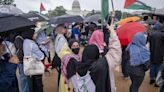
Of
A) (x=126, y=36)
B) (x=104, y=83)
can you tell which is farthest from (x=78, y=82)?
(x=126, y=36)

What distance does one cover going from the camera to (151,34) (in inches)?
370

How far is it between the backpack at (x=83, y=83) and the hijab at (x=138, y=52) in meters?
1.93

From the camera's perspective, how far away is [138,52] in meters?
7.15

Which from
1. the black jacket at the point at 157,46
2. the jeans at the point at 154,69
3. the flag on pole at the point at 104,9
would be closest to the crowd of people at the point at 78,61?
the flag on pole at the point at 104,9

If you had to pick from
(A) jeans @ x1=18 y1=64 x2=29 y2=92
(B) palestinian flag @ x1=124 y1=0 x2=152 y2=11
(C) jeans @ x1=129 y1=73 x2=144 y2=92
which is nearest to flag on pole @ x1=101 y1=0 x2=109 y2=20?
(C) jeans @ x1=129 y1=73 x2=144 y2=92

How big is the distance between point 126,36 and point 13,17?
474 centimetres

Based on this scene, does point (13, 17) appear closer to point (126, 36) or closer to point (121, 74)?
point (126, 36)

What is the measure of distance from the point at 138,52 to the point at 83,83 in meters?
2.17

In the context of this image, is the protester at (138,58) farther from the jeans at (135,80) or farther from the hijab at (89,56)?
the hijab at (89,56)

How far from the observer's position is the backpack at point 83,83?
5195 mm

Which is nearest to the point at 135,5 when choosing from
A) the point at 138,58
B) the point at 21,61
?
the point at 138,58

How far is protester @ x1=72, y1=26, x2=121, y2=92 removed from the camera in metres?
4.95

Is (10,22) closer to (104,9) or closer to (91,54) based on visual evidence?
(91,54)

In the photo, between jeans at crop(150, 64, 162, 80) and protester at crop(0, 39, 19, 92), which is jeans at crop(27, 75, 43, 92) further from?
jeans at crop(150, 64, 162, 80)
